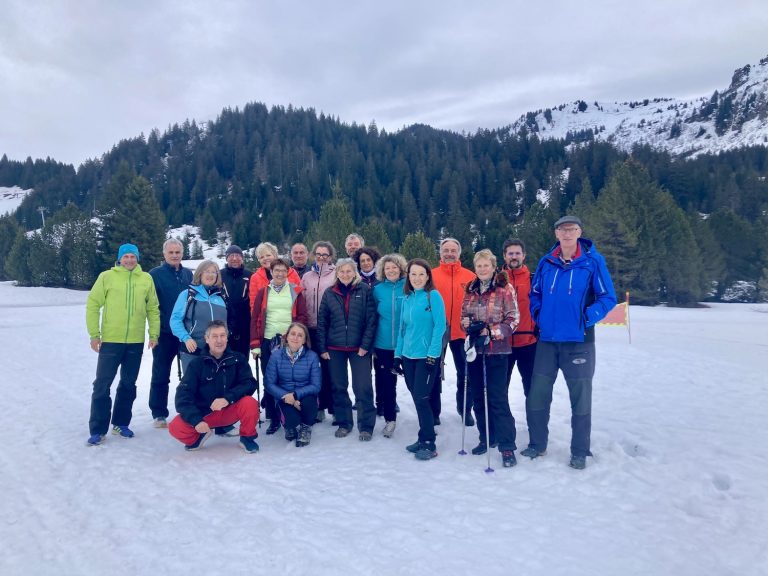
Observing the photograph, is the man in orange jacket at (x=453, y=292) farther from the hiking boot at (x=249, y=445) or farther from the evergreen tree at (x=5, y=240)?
the evergreen tree at (x=5, y=240)

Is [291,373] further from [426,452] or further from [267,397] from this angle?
[426,452]

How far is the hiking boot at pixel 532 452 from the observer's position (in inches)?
188

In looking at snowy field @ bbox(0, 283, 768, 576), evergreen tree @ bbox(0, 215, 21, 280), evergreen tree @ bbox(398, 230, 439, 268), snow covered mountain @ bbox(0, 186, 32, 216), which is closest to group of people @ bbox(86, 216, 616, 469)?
snowy field @ bbox(0, 283, 768, 576)

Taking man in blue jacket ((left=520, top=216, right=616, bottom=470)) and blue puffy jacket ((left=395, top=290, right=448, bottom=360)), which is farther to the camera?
blue puffy jacket ((left=395, top=290, right=448, bottom=360))

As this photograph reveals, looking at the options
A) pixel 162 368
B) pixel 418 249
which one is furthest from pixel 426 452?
pixel 418 249

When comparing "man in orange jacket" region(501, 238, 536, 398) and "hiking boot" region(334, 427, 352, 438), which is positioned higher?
"man in orange jacket" region(501, 238, 536, 398)

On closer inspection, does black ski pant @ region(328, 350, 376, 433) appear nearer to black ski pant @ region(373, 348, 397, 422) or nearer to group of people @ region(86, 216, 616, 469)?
group of people @ region(86, 216, 616, 469)

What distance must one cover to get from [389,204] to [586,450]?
248ft

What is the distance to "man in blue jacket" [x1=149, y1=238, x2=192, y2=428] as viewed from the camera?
588 cm

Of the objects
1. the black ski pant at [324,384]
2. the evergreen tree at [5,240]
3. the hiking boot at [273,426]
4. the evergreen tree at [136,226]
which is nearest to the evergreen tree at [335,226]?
the evergreen tree at [136,226]

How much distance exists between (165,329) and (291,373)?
1698 millimetres

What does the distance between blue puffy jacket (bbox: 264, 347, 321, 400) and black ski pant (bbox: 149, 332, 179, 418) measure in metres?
1.32

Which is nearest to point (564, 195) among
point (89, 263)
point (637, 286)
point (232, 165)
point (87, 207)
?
point (637, 286)

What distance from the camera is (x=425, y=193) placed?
82.8 meters
